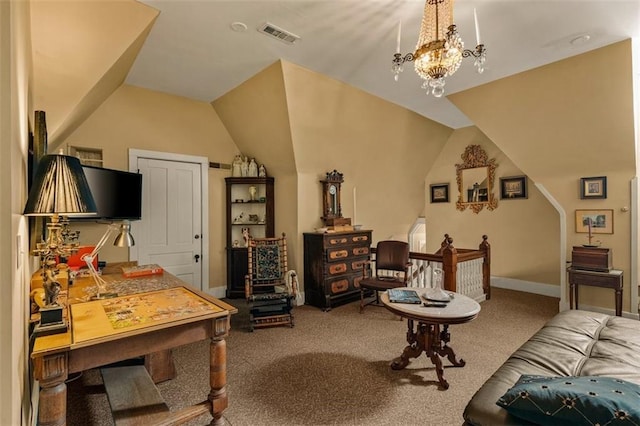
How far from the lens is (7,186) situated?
923 millimetres

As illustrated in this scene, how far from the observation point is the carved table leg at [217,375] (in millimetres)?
1754

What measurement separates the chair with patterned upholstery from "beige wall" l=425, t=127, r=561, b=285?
3705 mm

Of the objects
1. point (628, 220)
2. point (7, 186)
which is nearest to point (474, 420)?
point (7, 186)

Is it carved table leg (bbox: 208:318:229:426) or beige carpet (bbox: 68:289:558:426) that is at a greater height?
carved table leg (bbox: 208:318:229:426)

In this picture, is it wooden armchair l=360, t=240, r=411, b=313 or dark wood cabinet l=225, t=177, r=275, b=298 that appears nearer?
wooden armchair l=360, t=240, r=411, b=313

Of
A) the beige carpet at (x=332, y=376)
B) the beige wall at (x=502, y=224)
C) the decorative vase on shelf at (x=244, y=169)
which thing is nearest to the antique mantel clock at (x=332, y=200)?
the decorative vase on shelf at (x=244, y=169)

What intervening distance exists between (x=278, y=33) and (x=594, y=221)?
4347 mm

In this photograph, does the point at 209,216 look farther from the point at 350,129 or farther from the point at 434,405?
the point at 434,405

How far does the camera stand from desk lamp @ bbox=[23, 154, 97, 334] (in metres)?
1.32

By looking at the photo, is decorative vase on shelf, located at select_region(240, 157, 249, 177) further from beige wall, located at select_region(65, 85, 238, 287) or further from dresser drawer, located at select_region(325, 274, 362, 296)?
dresser drawer, located at select_region(325, 274, 362, 296)

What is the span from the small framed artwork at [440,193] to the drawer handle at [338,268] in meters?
3.09

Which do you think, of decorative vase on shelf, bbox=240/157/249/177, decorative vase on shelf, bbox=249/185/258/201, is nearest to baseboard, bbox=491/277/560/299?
decorative vase on shelf, bbox=249/185/258/201

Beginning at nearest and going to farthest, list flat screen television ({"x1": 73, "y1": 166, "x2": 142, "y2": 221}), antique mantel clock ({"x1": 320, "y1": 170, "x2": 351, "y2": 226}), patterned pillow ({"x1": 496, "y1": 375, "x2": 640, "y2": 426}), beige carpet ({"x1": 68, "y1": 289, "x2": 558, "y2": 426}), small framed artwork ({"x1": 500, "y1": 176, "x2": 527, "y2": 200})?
patterned pillow ({"x1": 496, "y1": 375, "x2": 640, "y2": 426}), beige carpet ({"x1": 68, "y1": 289, "x2": 558, "y2": 426}), flat screen television ({"x1": 73, "y1": 166, "x2": 142, "y2": 221}), antique mantel clock ({"x1": 320, "y1": 170, "x2": 351, "y2": 226}), small framed artwork ({"x1": 500, "y1": 176, "x2": 527, "y2": 200})

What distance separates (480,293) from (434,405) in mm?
3018
